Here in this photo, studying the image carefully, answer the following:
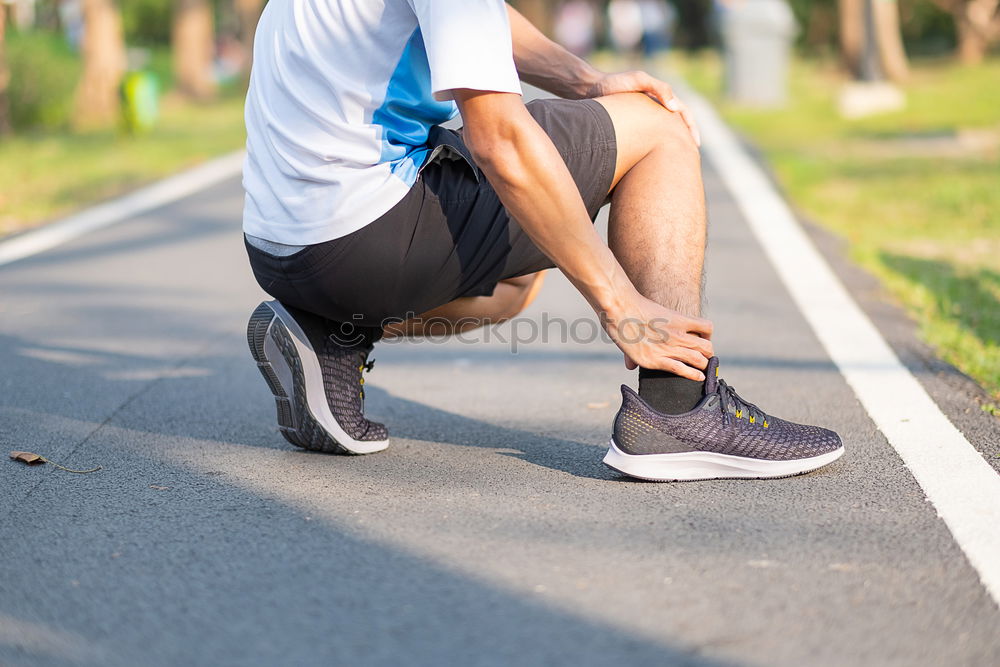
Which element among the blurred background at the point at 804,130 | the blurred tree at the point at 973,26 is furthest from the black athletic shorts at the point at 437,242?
the blurred tree at the point at 973,26

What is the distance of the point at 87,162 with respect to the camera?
11211 millimetres

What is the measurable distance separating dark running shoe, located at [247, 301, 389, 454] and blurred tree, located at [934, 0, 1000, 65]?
27.0 metres

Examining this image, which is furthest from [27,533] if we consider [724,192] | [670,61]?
[670,61]

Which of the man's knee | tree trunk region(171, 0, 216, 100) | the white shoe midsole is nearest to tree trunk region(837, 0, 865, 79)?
tree trunk region(171, 0, 216, 100)

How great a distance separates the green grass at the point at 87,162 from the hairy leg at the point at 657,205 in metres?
5.84

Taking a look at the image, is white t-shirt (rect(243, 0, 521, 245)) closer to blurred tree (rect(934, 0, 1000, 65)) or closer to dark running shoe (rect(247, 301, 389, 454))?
dark running shoe (rect(247, 301, 389, 454))

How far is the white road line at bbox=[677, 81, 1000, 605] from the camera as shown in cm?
262

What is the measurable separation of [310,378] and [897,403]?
5.55 ft

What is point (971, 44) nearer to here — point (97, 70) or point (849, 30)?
point (849, 30)

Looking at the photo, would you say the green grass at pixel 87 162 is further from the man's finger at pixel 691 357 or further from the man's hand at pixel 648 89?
the man's finger at pixel 691 357

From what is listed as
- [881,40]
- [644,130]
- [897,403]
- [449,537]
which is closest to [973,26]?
[881,40]

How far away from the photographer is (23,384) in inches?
160

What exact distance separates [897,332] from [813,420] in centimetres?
128

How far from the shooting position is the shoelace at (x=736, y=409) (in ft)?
9.63
